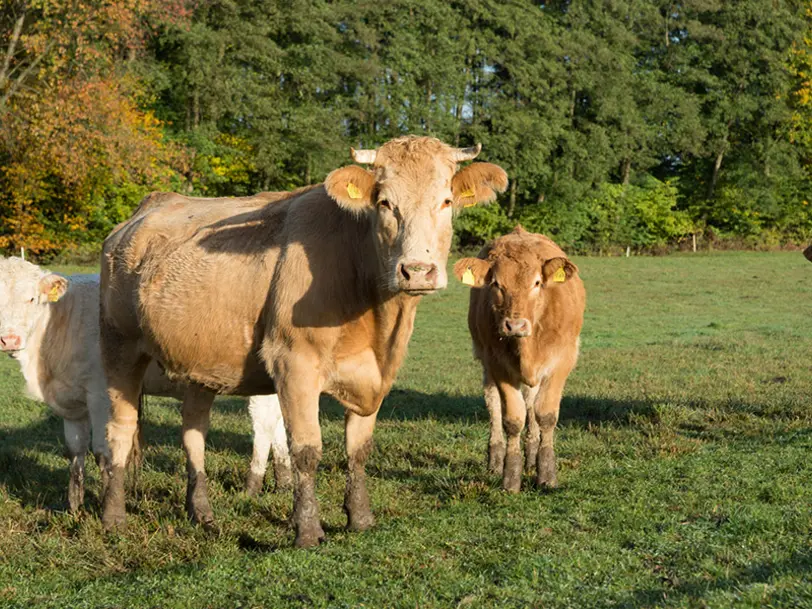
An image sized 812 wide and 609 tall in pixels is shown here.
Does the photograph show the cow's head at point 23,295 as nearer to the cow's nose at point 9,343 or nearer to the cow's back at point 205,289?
the cow's nose at point 9,343

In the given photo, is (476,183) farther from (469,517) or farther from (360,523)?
(360,523)

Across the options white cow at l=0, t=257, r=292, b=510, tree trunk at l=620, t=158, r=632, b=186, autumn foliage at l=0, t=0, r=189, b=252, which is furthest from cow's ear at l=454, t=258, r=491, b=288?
tree trunk at l=620, t=158, r=632, b=186

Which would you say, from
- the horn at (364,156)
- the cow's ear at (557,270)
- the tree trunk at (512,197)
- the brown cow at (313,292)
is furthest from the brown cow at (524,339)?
the tree trunk at (512,197)

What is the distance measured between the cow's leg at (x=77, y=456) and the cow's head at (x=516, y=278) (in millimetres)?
3838

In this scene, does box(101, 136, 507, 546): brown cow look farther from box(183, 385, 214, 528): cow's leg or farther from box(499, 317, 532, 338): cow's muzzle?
box(499, 317, 532, 338): cow's muzzle

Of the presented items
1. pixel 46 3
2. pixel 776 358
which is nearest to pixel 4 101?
pixel 46 3

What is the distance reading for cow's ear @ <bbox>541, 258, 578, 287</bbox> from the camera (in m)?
8.41


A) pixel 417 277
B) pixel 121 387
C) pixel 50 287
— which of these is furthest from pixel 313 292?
pixel 50 287

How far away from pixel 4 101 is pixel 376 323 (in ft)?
93.6

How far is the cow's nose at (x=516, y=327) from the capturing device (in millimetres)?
7895

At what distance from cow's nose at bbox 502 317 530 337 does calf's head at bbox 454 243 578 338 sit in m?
0.08

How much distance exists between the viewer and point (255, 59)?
45969 mm

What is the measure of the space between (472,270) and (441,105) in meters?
42.7

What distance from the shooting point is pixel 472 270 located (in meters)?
8.44
